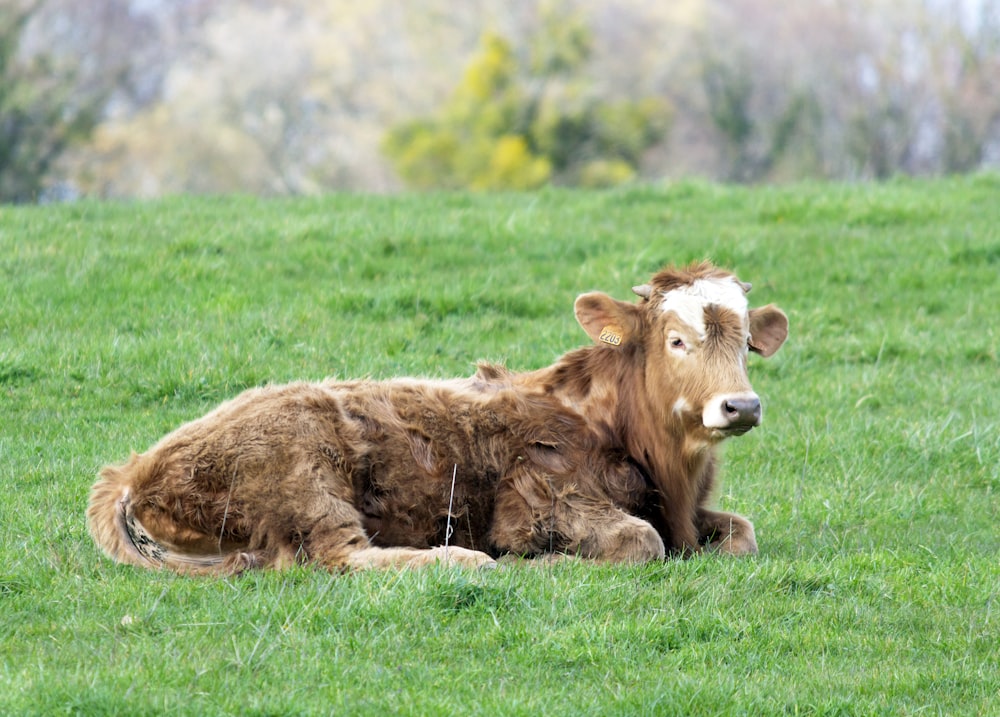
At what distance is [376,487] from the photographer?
22.8ft

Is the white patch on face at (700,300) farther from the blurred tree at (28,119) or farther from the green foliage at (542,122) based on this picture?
the green foliage at (542,122)

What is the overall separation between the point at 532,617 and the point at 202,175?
172ft

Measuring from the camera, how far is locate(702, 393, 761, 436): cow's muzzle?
6773mm

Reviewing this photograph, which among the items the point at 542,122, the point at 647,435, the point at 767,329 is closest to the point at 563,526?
the point at 647,435

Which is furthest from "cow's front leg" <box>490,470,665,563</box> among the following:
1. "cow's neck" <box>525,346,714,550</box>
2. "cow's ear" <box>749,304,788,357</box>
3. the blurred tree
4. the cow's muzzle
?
the blurred tree

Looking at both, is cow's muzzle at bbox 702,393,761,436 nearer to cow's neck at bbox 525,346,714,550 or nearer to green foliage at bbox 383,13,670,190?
cow's neck at bbox 525,346,714,550

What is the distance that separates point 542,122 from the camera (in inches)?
1692

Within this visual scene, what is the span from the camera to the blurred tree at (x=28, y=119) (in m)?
34.8

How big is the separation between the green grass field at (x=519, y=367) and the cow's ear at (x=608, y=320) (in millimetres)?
1354

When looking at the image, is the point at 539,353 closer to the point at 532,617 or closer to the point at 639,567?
the point at 639,567

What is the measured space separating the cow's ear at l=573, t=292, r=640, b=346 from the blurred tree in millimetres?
28088

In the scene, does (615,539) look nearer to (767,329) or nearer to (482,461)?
(482,461)

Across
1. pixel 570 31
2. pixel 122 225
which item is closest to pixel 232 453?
pixel 122 225

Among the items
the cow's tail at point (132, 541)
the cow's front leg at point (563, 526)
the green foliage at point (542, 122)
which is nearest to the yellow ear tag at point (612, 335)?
the cow's front leg at point (563, 526)
